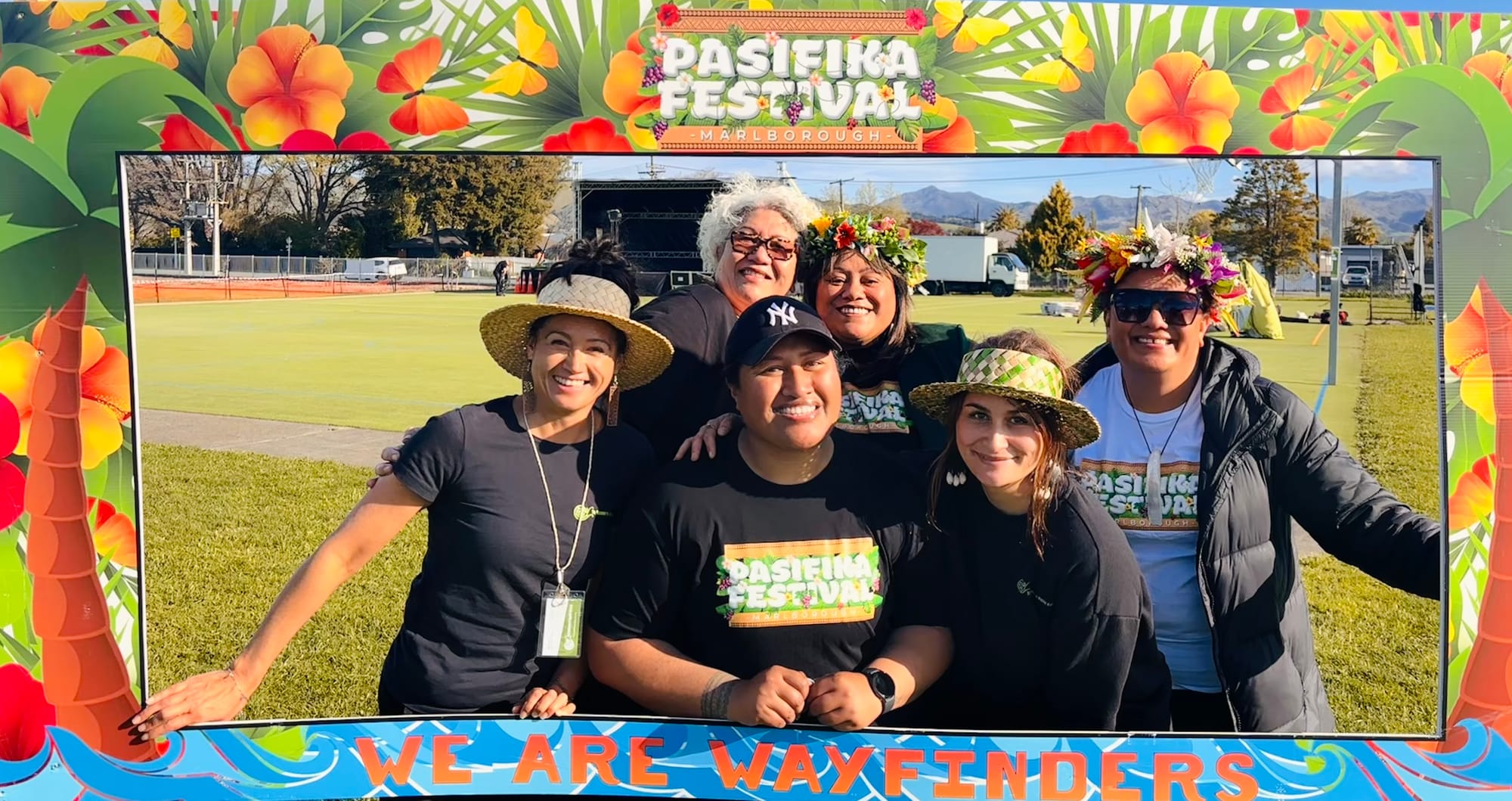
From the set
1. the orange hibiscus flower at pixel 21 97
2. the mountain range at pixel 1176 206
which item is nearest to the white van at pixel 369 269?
the orange hibiscus flower at pixel 21 97

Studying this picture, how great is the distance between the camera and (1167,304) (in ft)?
9.76

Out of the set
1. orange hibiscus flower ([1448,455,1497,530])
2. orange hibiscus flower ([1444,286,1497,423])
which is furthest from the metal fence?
orange hibiscus flower ([1448,455,1497,530])

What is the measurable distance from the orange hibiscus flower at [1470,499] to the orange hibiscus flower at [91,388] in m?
4.43

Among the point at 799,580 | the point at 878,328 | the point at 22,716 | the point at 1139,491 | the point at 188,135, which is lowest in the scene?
the point at 22,716

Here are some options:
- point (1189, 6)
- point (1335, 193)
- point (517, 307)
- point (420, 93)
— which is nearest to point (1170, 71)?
point (1189, 6)

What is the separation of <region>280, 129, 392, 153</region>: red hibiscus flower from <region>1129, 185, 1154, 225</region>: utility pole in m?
2.45

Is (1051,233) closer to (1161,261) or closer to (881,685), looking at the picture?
(1161,261)

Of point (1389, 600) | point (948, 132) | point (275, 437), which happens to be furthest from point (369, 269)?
point (1389, 600)

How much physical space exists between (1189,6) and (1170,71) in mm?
199

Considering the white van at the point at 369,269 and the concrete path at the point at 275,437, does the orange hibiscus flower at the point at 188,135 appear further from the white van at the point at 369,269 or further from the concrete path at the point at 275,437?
the concrete path at the point at 275,437

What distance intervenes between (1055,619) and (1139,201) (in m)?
1.38

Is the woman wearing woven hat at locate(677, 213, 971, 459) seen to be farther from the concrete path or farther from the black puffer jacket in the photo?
the concrete path

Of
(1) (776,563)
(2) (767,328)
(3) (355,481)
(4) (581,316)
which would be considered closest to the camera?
(2) (767,328)

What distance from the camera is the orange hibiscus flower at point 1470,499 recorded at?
317cm
